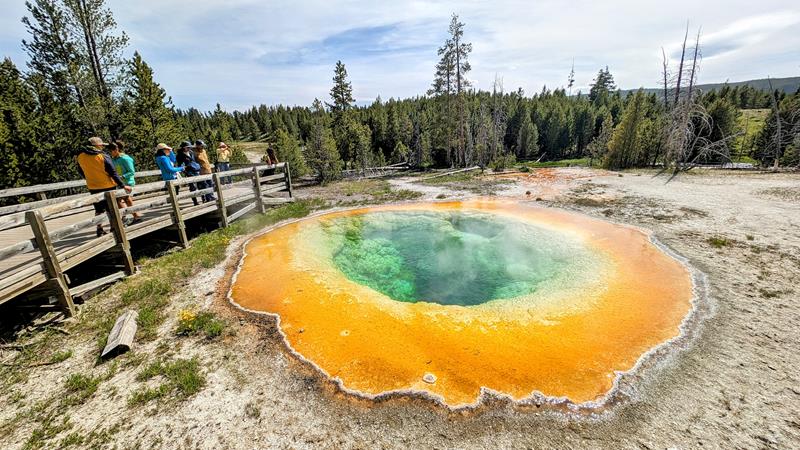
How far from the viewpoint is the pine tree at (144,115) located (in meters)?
16.9

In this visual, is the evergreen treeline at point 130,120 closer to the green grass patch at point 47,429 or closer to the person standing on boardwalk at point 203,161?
the person standing on boardwalk at point 203,161

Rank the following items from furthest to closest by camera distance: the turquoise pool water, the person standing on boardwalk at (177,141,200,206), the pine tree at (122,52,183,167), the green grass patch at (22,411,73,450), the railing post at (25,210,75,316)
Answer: the pine tree at (122,52,183,167) → the person standing on boardwalk at (177,141,200,206) → the turquoise pool water → the railing post at (25,210,75,316) → the green grass patch at (22,411,73,450)

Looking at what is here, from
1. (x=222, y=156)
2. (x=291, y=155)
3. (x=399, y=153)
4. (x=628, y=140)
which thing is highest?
(x=291, y=155)

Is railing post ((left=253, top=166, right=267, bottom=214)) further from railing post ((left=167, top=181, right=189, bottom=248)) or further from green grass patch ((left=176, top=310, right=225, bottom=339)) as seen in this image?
green grass patch ((left=176, top=310, right=225, bottom=339))

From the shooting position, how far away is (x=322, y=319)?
653 cm

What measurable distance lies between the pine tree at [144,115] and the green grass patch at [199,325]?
15598mm

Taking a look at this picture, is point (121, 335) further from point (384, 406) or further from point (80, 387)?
point (384, 406)

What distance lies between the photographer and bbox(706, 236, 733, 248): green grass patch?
911cm

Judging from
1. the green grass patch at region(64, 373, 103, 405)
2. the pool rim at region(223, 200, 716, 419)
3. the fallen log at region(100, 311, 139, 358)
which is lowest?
the pool rim at region(223, 200, 716, 419)

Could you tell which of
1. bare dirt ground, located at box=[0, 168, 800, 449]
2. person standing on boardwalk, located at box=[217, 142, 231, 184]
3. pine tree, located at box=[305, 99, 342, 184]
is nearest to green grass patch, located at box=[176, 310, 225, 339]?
bare dirt ground, located at box=[0, 168, 800, 449]

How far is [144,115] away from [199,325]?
17.6 m

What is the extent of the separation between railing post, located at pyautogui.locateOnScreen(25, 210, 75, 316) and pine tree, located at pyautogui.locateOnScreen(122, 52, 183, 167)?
564 inches

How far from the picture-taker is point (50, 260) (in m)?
5.57

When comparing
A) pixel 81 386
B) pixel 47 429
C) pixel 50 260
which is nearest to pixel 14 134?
pixel 50 260
